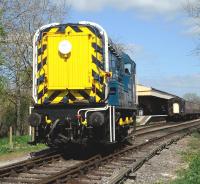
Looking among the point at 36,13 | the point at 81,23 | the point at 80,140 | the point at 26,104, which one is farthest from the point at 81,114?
the point at 26,104

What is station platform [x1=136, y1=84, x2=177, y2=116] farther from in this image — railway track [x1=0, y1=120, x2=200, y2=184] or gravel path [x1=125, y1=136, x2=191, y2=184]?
railway track [x1=0, y1=120, x2=200, y2=184]

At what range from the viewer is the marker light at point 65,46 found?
13.3 metres

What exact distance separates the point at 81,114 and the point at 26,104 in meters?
20.0

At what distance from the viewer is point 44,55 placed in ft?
44.7

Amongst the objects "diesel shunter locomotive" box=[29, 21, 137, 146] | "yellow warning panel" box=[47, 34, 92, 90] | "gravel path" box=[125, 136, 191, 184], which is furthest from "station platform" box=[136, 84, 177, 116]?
"yellow warning panel" box=[47, 34, 92, 90]

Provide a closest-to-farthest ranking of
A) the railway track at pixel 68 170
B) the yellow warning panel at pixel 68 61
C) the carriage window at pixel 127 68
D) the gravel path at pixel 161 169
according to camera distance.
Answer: the railway track at pixel 68 170, the gravel path at pixel 161 169, the yellow warning panel at pixel 68 61, the carriage window at pixel 127 68

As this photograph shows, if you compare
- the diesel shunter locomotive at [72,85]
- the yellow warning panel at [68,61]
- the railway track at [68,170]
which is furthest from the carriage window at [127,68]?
the yellow warning panel at [68,61]

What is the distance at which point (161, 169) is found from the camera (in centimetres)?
1191

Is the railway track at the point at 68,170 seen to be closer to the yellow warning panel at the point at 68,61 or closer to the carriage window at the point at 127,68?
the yellow warning panel at the point at 68,61

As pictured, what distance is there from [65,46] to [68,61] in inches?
18.2

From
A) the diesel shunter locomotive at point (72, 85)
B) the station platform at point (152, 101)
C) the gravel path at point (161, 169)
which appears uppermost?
the station platform at point (152, 101)

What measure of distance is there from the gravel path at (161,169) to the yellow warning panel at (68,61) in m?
3.11

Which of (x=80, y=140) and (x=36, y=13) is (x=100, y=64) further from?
(x=36, y=13)

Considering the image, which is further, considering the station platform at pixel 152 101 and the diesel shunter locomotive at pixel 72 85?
the station platform at pixel 152 101
